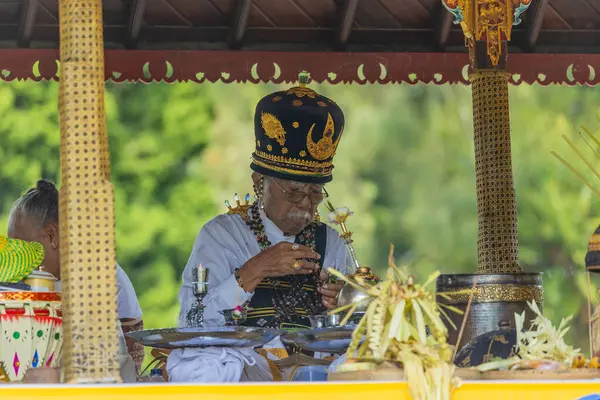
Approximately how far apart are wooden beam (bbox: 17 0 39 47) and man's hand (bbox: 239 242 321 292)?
2416mm

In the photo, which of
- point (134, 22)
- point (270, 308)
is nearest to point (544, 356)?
point (270, 308)

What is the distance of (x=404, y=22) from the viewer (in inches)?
312

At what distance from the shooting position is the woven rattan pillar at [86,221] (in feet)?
14.0

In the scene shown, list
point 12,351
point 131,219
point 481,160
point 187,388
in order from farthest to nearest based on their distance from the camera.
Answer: point 131,219
point 481,160
point 12,351
point 187,388

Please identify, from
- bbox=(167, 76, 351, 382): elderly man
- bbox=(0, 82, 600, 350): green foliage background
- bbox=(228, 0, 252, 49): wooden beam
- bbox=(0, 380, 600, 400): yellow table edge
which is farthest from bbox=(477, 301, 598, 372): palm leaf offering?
bbox=(0, 82, 600, 350): green foliage background

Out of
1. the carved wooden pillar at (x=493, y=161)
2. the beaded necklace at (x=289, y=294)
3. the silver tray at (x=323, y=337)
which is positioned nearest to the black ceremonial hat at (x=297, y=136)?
the beaded necklace at (x=289, y=294)

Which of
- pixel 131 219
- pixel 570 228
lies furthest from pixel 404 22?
pixel 570 228

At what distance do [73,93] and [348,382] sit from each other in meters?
1.34

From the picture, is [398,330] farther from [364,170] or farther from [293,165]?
[364,170]

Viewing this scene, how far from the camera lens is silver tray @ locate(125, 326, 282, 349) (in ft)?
16.1

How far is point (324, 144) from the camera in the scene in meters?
6.39

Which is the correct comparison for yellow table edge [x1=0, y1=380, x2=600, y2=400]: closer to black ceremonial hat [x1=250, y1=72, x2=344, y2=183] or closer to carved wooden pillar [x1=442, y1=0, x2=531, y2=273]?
black ceremonial hat [x1=250, y1=72, x2=344, y2=183]

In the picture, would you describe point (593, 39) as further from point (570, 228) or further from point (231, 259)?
point (570, 228)

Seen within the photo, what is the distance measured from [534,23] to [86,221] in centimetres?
425
